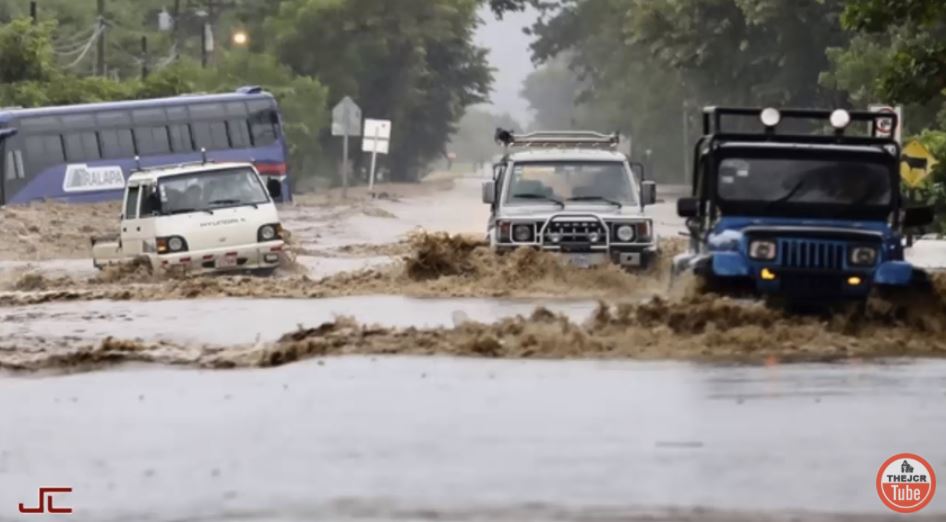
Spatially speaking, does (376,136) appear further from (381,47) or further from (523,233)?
(523,233)

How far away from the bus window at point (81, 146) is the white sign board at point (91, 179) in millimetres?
243

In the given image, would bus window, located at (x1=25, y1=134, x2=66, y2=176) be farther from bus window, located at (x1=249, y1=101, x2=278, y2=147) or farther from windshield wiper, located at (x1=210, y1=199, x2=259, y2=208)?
windshield wiper, located at (x1=210, y1=199, x2=259, y2=208)

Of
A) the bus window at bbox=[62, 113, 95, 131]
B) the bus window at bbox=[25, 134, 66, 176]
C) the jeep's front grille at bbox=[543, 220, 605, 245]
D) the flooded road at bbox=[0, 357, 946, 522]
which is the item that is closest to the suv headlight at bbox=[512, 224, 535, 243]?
the jeep's front grille at bbox=[543, 220, 605, 245]

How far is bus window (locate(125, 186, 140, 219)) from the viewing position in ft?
98.6

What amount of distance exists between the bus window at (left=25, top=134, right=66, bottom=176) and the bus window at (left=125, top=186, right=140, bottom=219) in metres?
23.1

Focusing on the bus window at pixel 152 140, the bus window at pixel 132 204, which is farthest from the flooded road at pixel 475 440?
the bus window at pixel 152 140

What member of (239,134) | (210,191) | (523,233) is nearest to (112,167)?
(239,134)

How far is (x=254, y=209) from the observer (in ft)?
97.9

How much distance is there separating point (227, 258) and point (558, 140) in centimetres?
503

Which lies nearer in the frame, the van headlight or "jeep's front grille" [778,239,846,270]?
"jeep's front grille" [778,239,846,270]

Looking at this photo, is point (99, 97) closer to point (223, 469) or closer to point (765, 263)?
point (765, 263)

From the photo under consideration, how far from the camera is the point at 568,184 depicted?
25.4 meters

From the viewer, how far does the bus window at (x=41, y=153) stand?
5272 cm

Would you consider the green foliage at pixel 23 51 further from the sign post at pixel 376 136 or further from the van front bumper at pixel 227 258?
the van front bumper at pixel 227 258
